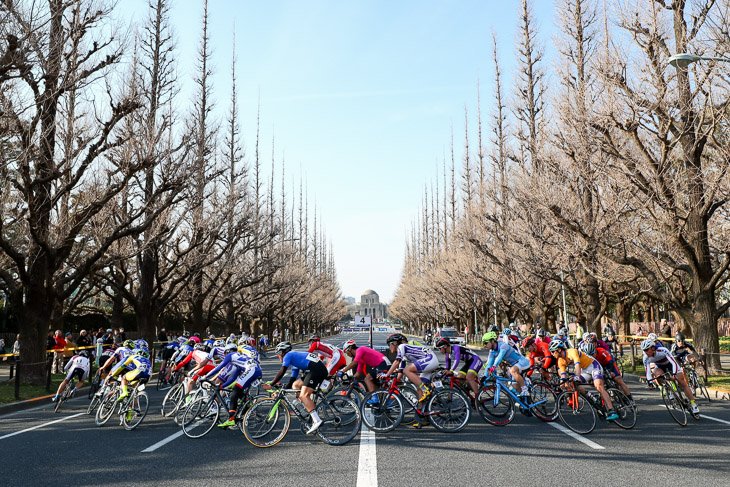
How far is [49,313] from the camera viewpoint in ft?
56.0

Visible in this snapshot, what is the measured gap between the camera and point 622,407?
9789 millimetres

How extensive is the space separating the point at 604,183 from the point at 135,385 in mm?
14669

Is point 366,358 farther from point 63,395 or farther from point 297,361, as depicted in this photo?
point 63,395

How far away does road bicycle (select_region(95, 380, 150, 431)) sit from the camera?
10164mm

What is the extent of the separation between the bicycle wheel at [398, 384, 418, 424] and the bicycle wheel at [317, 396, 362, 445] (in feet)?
3.62

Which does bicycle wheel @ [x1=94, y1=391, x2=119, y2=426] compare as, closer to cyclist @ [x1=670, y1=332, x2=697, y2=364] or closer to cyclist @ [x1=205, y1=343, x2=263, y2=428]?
cyclist @ [x1=205, y1=343, x2=263, y2=428]

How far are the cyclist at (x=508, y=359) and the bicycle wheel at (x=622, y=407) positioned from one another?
4.71 feet

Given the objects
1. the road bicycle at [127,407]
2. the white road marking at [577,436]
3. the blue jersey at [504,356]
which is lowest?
the white road marking at [577,436]

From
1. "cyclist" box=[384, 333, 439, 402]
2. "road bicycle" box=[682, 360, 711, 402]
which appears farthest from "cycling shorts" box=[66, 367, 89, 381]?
"road bicycle" box=[682, 360, 711, 402]

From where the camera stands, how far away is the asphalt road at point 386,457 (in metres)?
6.54

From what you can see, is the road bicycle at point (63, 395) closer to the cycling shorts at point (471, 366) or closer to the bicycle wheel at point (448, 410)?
the bicycle wheel at point (448, 410)

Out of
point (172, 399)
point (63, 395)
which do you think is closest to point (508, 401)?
point (172, 399)

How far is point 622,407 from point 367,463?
502 centimetres

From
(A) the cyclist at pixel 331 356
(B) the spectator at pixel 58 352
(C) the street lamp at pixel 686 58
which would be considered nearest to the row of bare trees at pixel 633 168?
(C) the street lamp at pixel 686 58
